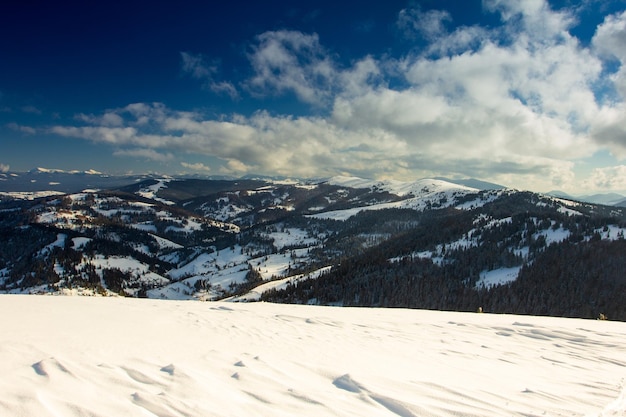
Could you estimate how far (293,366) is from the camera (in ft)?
27.8

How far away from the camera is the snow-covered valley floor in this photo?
5.67 metres

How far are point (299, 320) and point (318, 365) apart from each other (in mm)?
7631

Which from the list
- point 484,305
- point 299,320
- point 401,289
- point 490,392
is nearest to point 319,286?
point 401,289

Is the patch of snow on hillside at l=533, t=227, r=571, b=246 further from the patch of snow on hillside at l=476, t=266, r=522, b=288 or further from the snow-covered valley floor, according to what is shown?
the snow-covered valley floor

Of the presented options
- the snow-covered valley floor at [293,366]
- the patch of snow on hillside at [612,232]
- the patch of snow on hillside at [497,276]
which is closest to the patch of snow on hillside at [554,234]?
the patch of snow on hillside at [612,232]

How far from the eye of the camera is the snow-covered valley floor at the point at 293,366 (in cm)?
567

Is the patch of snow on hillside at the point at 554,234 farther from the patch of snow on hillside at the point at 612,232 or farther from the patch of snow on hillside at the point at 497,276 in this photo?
the patch of snow on hillside at the point at 497,276

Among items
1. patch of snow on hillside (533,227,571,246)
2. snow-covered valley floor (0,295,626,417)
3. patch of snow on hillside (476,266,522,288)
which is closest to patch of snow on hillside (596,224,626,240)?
patch of snow on hillside (533,227,571,246)

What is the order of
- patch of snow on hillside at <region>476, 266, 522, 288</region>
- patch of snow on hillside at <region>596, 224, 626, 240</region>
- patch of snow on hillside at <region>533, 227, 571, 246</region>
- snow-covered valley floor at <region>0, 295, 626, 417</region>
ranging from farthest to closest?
1. patch of snow on hillside at <region>533, 227, 571, 246</region>
2. patch of snow on hillside at <region>596, 224, 626, 240</region>
3. patch of snow on hillside at <region>476, 266, 522, 288</region>
4. snow-covered valley floor at <region>0, 295, 626, 417</region>

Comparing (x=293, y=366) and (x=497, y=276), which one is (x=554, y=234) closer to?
(x=497, y=276)

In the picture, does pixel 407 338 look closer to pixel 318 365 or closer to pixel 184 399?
pixel 318 365

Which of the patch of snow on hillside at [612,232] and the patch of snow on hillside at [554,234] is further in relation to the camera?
the patch of snow on hillside at [554,234]

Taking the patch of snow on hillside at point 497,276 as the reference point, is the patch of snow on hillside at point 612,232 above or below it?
above

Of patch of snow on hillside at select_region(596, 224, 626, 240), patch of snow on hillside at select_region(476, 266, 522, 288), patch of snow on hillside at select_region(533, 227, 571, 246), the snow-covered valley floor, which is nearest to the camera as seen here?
the snow-covered valley floor
